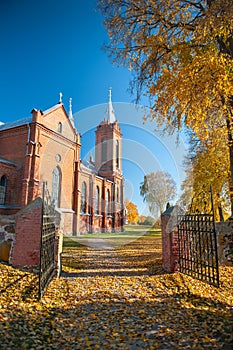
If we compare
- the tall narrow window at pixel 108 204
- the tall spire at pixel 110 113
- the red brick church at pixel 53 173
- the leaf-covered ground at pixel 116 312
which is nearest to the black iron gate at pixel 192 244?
the leaf-covered ground at pixel 116 312

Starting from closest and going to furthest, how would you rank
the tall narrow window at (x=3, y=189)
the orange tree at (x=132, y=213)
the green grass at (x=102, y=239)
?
1. the green grass at (x=102, y=239)
2. the tall narrow window at (x=3, y=189)
3. the orange tree at (x=132, y=213)

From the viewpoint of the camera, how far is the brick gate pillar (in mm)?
6684

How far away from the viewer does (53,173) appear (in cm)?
2192

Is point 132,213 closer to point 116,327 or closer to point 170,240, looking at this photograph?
point 170,240

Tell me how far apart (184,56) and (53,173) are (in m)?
17.9

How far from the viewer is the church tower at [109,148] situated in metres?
34.7

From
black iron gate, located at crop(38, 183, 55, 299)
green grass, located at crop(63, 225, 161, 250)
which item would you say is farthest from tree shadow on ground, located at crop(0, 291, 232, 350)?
green grass, located at crop(63, 225, 161, 250)

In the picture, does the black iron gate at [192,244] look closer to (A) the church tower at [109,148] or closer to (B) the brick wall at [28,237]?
(B) the brick wall at [28,237]

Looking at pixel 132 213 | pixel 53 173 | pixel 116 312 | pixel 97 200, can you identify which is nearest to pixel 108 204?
pixel 97 200

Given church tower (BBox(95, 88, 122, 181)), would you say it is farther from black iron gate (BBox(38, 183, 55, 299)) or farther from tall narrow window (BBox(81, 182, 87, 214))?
black iron gate (BBox(38, 183, 55, 299))

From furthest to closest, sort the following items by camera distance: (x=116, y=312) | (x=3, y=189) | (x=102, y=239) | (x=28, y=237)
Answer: (x=102, y=239) → (x=3, y=189) → (x=28, y=237) → (x=116, y=312)

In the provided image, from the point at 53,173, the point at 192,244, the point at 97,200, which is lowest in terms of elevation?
the point at 192,244

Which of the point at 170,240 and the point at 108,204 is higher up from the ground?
the point at 108,204

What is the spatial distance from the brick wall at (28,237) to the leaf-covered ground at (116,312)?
1.11 ft
